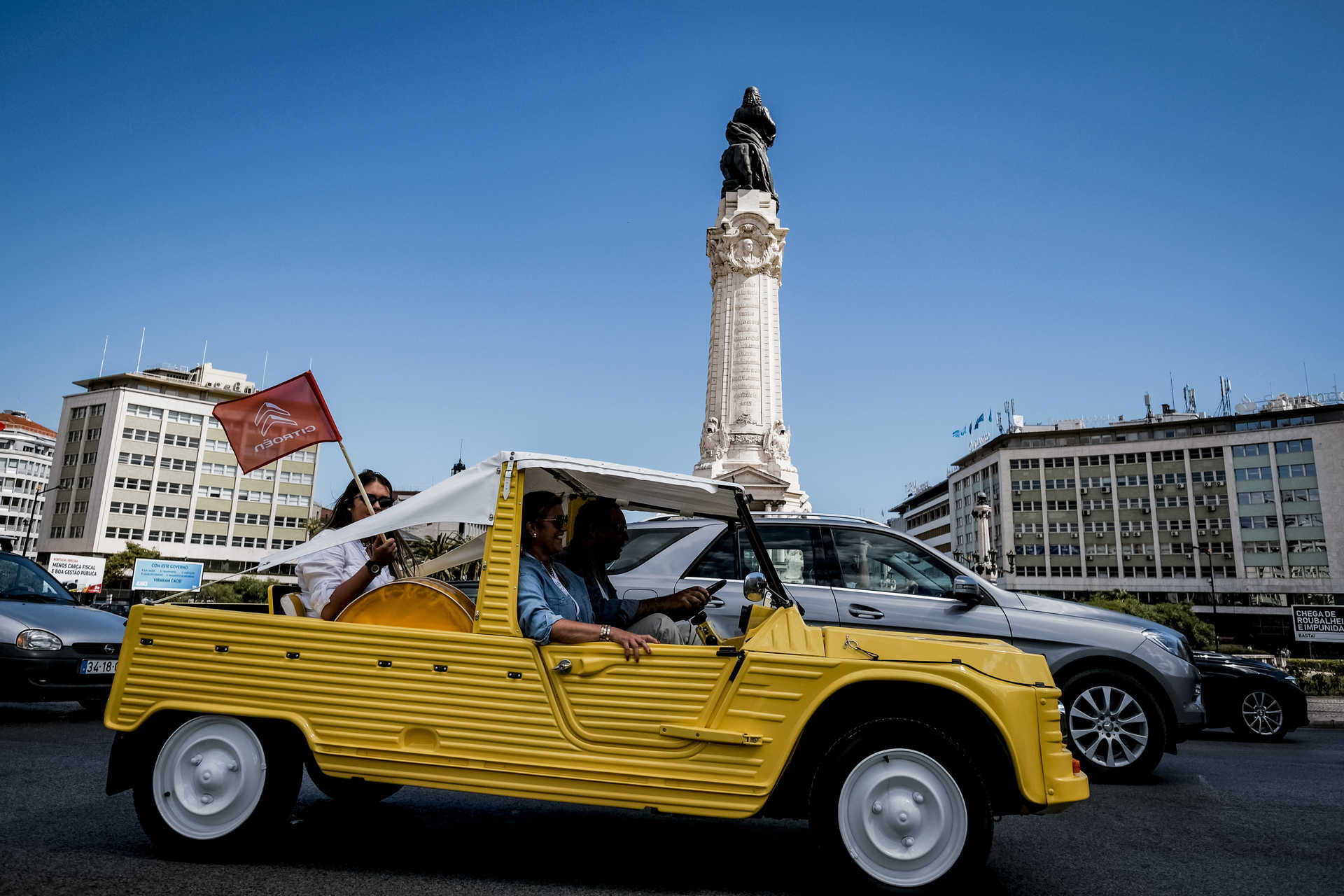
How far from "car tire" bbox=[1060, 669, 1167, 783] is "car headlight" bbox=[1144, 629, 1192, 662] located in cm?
40

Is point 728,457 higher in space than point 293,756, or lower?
higher

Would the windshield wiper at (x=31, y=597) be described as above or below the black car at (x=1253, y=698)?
above

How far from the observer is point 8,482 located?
10588 centimetres

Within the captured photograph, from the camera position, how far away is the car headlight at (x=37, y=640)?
8.16m

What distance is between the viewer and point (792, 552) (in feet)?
25.3

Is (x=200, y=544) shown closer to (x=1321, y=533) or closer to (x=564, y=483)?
(x=564, y=483)

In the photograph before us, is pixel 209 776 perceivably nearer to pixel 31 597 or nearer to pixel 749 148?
pixel 31 597

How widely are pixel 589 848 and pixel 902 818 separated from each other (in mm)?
1762

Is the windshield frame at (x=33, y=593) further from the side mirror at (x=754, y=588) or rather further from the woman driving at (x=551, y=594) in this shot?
the side mirror at (x=754, y=588)

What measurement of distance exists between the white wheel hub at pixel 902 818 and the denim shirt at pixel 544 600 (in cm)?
154

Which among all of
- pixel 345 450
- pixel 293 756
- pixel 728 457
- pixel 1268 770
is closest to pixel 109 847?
pixel 293 756

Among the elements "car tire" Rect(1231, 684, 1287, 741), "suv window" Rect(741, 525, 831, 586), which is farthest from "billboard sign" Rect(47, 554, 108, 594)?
"car tire" Rect(1231, 684, 1287, 741)

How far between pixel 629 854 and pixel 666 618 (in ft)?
4.00

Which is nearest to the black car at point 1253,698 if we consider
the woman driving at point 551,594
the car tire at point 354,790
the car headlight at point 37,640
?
the woman driving at point 551,594
